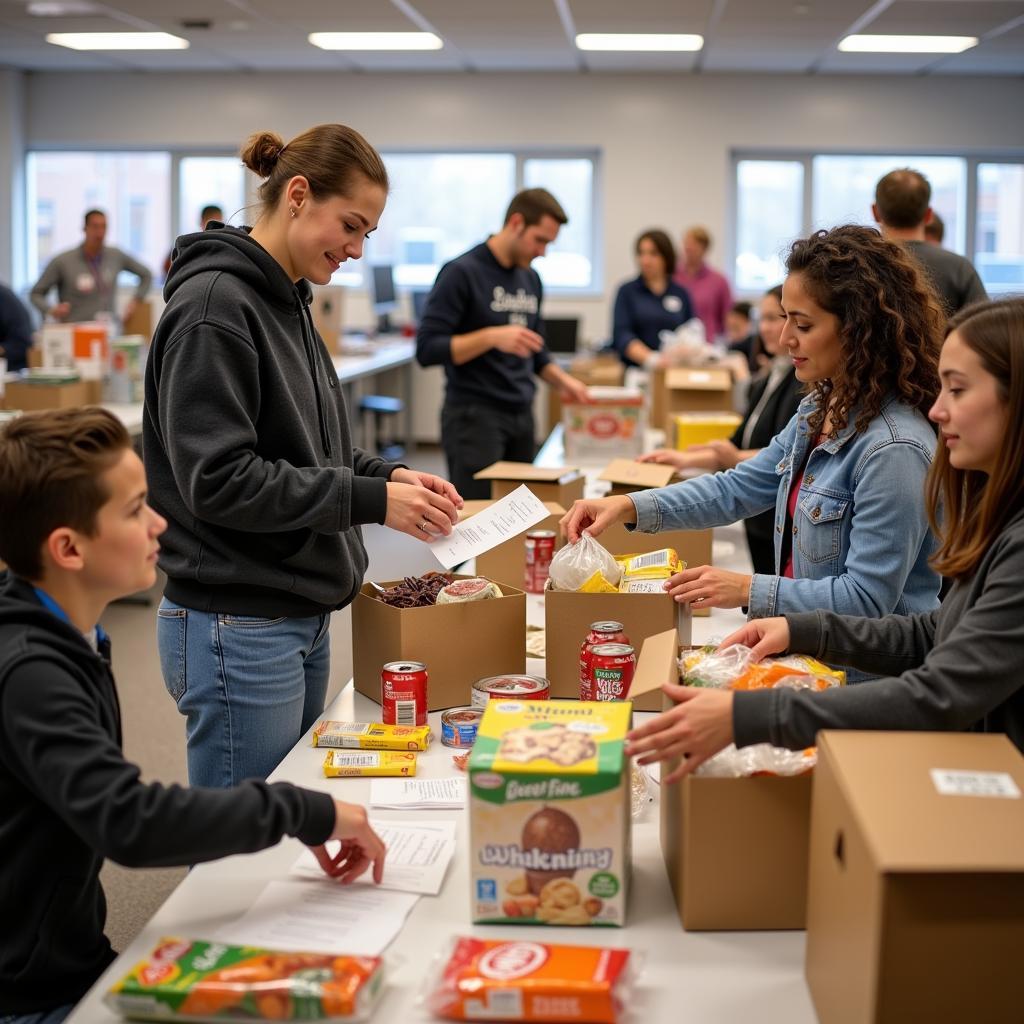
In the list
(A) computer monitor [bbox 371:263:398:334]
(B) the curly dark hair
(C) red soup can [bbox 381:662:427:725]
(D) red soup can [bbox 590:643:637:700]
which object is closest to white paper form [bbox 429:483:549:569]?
(C) red soup can [bbox 381:662:427:725]

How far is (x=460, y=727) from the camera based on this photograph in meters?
1.75

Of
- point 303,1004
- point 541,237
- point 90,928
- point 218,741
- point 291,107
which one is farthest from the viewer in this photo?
point 291,107

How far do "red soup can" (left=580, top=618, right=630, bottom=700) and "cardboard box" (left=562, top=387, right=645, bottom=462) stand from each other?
103 inches

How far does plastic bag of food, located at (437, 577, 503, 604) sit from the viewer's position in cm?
195

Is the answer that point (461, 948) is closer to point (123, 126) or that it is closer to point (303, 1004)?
point (303, 1004)

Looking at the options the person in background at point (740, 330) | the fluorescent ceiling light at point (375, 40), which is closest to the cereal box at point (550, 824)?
the person in background at point (740, 330)

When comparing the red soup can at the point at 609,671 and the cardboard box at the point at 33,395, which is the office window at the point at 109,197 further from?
the red soup can at the point at 609,671

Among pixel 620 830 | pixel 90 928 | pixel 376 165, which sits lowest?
pixel 90 928

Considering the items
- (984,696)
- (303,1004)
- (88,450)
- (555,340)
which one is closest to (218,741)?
(88,450)

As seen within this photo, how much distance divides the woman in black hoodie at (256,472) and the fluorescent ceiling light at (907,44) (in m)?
7.26

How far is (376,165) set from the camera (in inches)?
73.4

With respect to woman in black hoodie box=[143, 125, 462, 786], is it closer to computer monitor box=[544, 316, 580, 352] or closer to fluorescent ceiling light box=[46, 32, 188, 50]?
fluorescent ceiling light box=[46, 32, 188, 50]

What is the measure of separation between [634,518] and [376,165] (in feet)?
2.67

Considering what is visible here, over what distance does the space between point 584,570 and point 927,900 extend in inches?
42.7
